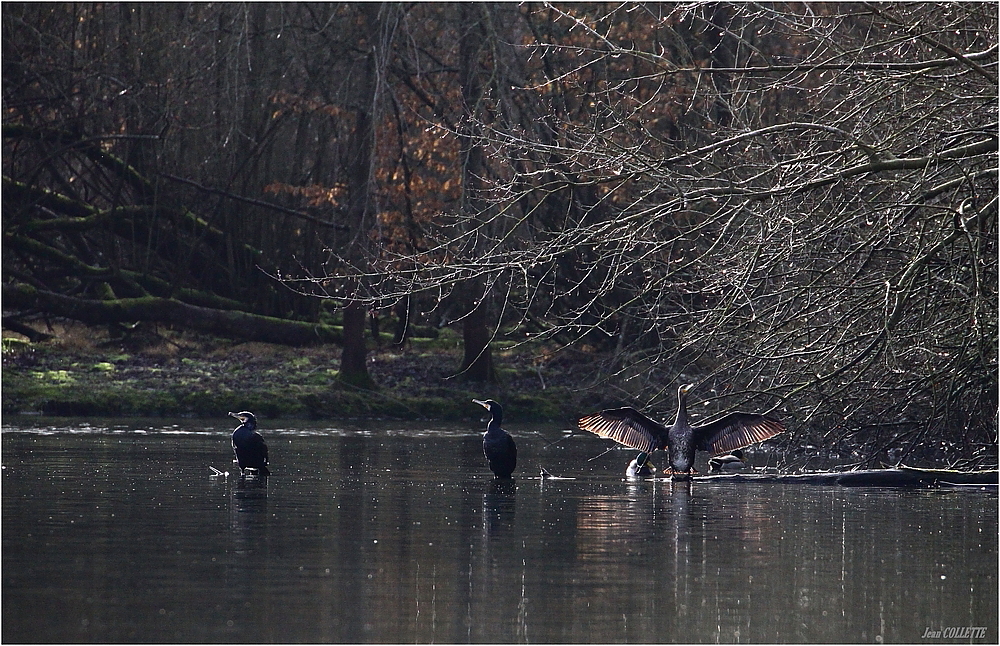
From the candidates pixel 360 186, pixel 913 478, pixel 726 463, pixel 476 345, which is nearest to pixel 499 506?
pixel 913 478

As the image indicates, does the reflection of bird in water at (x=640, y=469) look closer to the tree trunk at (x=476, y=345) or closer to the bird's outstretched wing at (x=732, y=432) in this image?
the bird's outstretched wing at (x=732, y=432)

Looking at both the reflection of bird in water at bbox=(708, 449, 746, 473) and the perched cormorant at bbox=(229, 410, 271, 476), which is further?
the reflection of bird in water at bbox=(708, 449, 746, 473)

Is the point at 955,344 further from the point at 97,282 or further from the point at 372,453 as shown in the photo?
the point at 97,282

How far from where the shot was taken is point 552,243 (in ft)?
40.4

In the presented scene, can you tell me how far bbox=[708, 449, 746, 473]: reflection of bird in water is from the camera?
1507cm

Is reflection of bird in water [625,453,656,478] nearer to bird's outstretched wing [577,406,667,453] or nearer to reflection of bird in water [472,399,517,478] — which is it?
bird's outstretched wing [577,406,667,453]

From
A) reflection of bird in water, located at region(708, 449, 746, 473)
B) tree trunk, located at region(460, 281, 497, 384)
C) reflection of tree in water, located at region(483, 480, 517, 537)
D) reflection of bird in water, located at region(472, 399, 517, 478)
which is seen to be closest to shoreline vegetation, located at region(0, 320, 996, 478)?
tree trunk, located at region(460, 281, 497, 384)

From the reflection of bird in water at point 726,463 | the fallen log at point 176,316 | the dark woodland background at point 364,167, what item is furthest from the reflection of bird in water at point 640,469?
the fallen log at point 176,316

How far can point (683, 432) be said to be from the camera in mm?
13797

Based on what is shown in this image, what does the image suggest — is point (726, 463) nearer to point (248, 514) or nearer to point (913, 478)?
point (913, 478)

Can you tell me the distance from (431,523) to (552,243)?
302 cm

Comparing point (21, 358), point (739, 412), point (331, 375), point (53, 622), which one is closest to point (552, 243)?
point (739, 412)

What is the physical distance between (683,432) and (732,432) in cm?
41

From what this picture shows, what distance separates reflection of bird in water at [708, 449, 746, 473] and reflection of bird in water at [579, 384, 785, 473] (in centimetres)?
86
